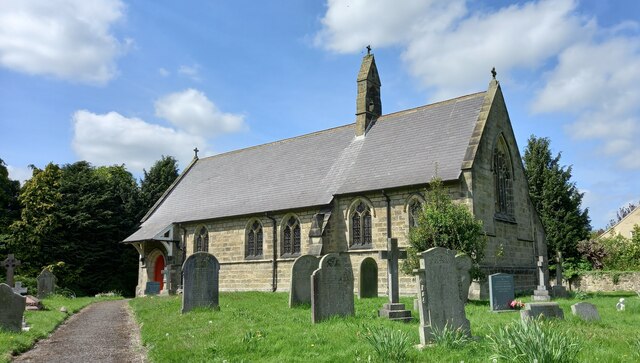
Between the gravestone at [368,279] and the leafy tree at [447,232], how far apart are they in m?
3.22

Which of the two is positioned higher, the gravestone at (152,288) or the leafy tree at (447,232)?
the leafy tree at (447,232)

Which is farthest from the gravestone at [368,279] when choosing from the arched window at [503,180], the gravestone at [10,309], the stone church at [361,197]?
the gravestone at [10,309]

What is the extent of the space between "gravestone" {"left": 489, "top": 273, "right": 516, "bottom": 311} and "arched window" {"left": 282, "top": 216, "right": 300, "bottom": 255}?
39.9 ft

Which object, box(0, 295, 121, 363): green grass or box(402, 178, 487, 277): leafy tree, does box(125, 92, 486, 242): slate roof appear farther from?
box(0, 295, 121, 363): green grass

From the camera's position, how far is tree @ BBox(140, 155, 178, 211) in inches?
1847

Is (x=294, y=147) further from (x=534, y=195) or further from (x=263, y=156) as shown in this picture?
(x=534, y=195)

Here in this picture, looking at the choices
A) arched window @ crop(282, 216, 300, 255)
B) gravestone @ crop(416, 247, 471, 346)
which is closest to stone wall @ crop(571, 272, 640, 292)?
arched window @ crop(282, 216, 300, 255)

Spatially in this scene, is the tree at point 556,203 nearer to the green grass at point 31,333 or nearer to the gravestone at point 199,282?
the gravestone at point 199,282

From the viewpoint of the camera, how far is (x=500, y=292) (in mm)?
15000

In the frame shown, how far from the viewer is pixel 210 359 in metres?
7.96

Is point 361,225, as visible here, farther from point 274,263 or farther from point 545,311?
point 545,311

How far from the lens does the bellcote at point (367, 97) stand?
1099 inches

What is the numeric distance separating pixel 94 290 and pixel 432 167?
101 feet

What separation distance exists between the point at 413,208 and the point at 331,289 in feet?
33.4
